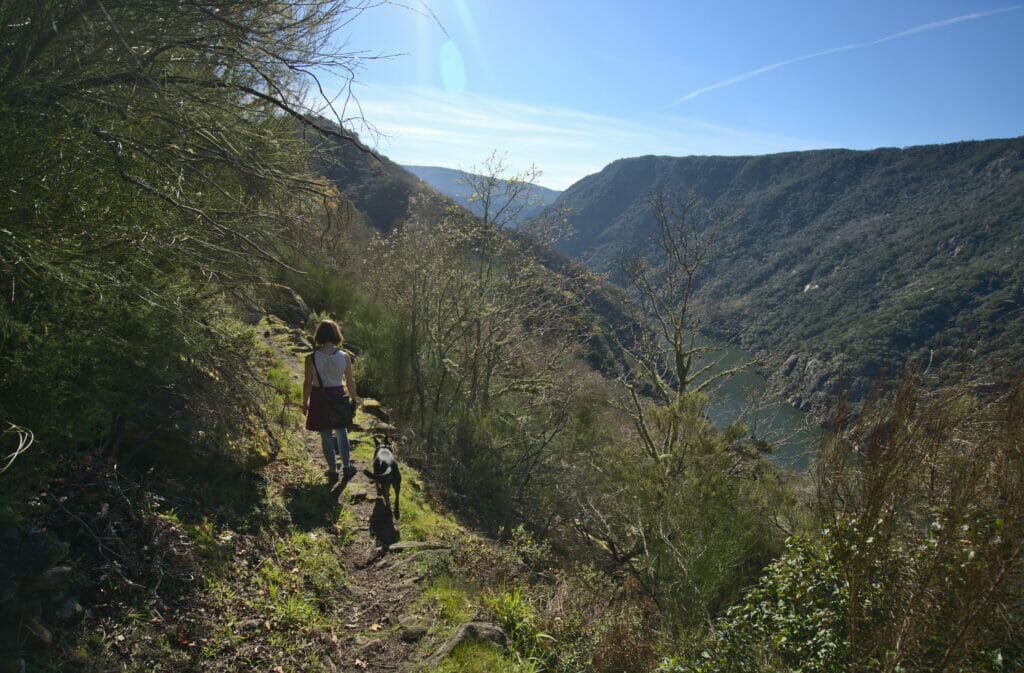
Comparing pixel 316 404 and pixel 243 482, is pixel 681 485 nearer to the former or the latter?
pixel 316 404

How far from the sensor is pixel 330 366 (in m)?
4.26

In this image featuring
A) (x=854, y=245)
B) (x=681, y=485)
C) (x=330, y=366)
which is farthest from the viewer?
(x=854, y=245)

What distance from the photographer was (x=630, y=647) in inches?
141

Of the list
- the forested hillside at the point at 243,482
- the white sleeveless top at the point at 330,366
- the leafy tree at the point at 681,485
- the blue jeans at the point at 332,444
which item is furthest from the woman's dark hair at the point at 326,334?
the leafy tree at the point at 681,485

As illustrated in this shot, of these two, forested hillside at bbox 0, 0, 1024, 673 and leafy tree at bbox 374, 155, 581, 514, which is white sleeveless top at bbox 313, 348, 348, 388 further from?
leafy tree at bbox 374, 155, 581, 514

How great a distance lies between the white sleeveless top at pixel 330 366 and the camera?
4230 millimetres

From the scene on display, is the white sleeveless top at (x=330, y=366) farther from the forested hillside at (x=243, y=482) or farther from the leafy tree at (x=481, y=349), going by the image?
the leafy tree at (x=481, y=349)

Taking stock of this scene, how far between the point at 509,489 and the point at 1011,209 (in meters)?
78.7

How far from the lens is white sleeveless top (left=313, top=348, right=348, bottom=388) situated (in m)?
4.23

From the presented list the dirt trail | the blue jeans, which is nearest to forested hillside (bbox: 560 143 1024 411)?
the dirt trail

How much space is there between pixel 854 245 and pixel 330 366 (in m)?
87.8

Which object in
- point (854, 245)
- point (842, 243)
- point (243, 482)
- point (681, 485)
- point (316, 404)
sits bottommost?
point (681, 485)

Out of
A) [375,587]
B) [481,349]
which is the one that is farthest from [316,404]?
[481,349]

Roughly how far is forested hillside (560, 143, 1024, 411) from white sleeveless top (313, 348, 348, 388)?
156 inches
